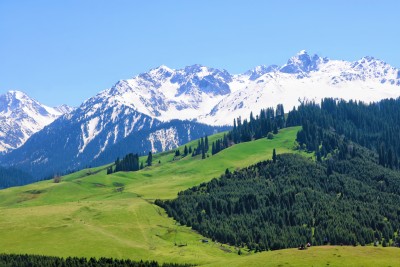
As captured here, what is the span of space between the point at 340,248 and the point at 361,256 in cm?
955

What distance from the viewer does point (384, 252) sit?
454 ft

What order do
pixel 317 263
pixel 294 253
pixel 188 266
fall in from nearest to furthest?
1. pixel 317 263
2. pixel 294 253
3. pixel 188 266

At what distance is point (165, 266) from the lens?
7781 inches

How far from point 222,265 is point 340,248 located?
31.4 meters

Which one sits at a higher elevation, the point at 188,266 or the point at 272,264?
the point at 272,264

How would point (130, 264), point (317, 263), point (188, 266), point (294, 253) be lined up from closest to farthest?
point (317, 263) < point (294, 253) < point (130, 264) < point (188, 266)

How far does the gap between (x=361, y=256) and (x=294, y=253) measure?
667 inches

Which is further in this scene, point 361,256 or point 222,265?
point 222,265

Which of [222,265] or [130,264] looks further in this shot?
[130,264]

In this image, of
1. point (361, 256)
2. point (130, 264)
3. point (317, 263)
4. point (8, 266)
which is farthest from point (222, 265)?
point (8, 266)

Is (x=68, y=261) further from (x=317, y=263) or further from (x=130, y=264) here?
(x=317, y=263)

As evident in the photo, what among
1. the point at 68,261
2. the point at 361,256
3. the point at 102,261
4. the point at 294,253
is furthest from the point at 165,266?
the point at 361,256

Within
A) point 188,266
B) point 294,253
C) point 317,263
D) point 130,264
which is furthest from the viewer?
point 188,266

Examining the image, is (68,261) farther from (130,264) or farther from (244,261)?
(244,261)
